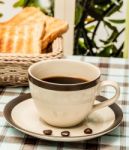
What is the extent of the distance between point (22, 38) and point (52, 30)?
77mm

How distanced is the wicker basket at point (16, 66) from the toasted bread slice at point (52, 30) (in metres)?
0.12

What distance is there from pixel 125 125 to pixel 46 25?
448mm

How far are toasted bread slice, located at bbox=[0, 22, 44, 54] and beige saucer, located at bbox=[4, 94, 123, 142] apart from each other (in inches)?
7.7

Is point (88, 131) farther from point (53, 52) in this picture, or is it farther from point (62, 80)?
point (53, 52)

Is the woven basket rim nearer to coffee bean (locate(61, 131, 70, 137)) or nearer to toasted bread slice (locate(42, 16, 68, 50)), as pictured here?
toasted bread slice (locate(42, 16, 68, 50))

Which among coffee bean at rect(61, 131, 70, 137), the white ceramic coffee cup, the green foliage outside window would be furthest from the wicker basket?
the green foliage outside window

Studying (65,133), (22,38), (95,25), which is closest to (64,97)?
(65,133)

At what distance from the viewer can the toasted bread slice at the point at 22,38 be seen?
39.9 inches

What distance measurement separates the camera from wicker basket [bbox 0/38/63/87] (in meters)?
0.90

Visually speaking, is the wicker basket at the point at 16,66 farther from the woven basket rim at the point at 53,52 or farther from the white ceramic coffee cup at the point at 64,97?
the white ceramic coffee cup at the point at 64,97

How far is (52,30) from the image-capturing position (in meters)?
1.08

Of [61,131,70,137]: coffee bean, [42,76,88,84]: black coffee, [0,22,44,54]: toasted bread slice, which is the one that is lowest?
[61,131,70,137]: coffee bean

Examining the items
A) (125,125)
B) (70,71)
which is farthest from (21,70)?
(125,125)

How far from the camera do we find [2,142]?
73 cm
